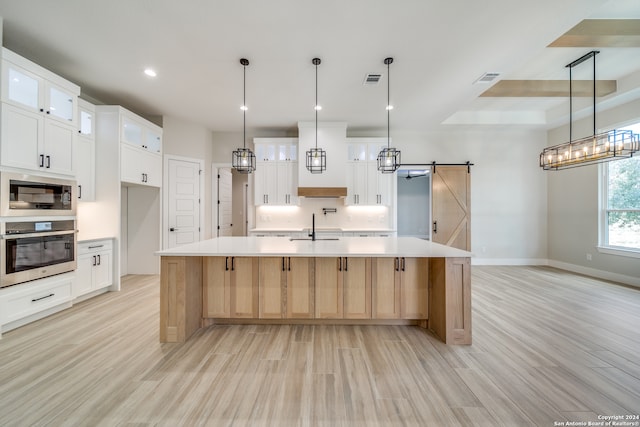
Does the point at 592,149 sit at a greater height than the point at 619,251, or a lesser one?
greater

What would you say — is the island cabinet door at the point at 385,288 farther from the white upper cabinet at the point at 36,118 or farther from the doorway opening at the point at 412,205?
the doorway opening at the point at 412,205

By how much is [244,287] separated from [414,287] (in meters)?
1.86

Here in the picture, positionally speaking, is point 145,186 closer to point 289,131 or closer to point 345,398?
point 289,131

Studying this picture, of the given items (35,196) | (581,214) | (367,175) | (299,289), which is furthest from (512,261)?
(35,196)

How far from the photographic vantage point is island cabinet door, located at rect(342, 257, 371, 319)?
2689 mm

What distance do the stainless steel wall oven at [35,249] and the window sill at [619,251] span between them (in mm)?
8627

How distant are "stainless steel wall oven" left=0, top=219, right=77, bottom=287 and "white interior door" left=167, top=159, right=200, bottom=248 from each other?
5.95 ft

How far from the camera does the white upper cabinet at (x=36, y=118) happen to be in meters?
2.57

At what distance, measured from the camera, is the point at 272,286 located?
2705 mm

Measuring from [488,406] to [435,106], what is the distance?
4.37 meters

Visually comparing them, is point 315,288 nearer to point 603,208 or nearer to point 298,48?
point 298,48

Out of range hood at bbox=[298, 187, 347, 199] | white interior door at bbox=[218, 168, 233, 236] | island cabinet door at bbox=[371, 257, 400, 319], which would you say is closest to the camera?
island cabinet door at bbox=[371, 257, 400, 319]

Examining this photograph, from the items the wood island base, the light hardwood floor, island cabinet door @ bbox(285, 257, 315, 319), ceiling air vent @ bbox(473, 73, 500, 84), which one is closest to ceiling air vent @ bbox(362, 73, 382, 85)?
ceiling air vent @ bbox(473, 73, 500, 84)

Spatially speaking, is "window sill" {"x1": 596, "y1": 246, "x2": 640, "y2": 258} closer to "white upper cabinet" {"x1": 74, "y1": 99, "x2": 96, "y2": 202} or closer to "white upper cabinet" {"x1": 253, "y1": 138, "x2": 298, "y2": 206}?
"white upper cabinet" {"x1": 253, "y1": 138, "x2": 298, "y2": 206}
